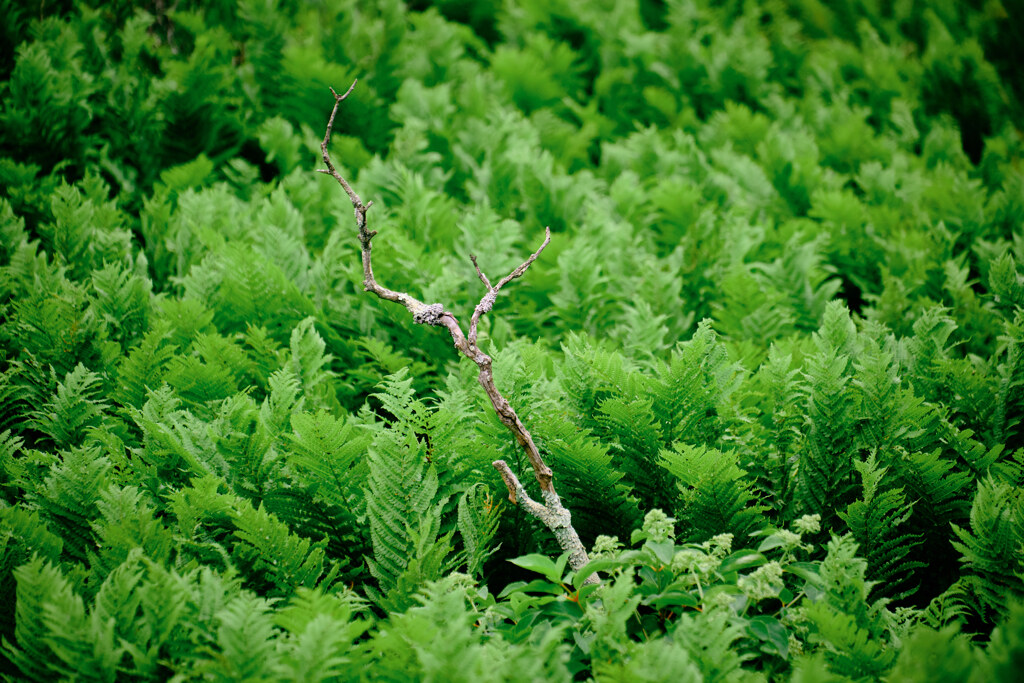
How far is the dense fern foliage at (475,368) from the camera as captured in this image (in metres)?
1.68

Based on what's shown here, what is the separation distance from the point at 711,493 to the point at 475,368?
39.1 inches

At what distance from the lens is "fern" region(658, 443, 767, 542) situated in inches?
79.8

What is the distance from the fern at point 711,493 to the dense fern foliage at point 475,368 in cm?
1

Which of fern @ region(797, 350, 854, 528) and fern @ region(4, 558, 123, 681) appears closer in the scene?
fern @ region(4, 558, 123, 681)

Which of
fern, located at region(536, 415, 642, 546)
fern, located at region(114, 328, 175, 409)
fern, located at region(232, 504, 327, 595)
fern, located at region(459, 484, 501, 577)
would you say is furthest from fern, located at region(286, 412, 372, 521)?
fern, located at region(114, 328, 175, 409)

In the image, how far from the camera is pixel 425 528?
1839mm

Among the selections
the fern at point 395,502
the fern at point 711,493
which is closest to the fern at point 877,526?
the fern at point 711,493

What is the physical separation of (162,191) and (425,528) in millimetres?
3081

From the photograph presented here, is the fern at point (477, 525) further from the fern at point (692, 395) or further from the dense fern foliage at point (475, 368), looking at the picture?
the fern at point (692, 395)

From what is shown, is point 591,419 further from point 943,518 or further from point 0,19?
point 0,19

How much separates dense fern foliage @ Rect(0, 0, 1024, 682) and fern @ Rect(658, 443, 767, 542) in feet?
0.04

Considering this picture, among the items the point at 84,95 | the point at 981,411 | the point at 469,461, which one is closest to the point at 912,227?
the point at 981,411

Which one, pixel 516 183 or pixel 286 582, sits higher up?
pixel 516 183

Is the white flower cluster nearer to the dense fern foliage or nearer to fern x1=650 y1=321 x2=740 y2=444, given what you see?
the dense fern foliage
